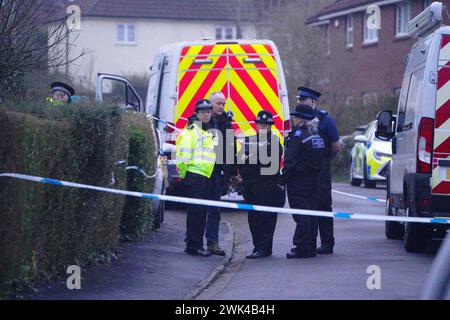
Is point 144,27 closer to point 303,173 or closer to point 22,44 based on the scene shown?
point 303,173

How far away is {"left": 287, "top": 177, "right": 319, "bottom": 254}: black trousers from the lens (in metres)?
12.5

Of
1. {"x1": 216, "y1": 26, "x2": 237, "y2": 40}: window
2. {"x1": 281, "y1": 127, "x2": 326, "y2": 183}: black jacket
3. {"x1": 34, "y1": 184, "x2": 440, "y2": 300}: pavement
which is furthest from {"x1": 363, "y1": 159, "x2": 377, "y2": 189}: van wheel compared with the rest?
{"x1": 216, "y1": 26, "x2": 237, "y2": 40}: window

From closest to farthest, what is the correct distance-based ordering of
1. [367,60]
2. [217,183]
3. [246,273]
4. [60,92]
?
[246,273], [217,183], [60,92], [367,60]

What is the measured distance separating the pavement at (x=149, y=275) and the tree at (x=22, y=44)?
7.79 feet

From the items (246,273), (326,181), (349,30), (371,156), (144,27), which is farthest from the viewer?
(144,27)

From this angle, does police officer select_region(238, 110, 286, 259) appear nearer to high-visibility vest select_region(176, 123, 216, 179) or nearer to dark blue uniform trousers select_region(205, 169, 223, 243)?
dark blue uniform trousers select_region(205, 169, 223, 243)

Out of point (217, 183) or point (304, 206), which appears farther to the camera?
point (217, 183)

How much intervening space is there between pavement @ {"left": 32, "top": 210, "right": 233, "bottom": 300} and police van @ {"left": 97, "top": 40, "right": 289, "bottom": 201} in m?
3.91

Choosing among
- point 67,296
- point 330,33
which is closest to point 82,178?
point 67,296

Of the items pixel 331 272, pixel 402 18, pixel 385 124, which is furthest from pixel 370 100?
pixel 331 272

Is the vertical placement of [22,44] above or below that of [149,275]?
above

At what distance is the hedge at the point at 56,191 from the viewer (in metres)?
8.34

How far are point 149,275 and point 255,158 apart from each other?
255 cm

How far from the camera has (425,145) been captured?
11.7m
